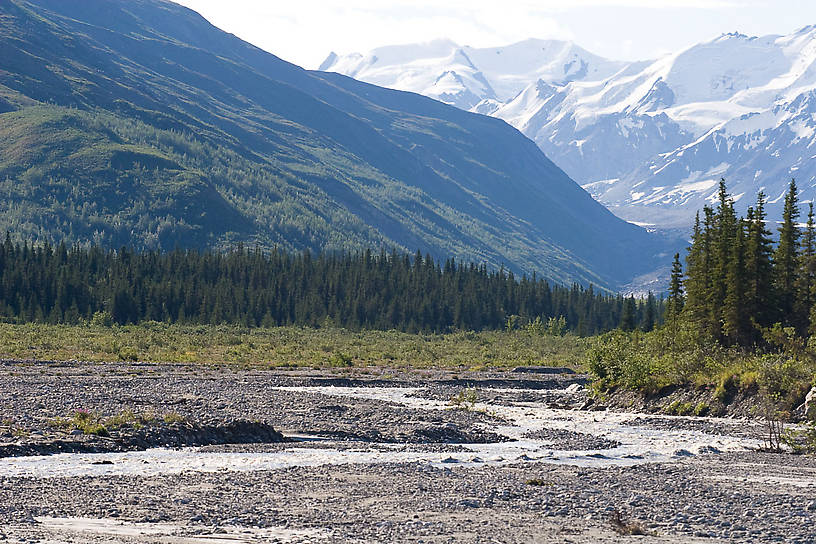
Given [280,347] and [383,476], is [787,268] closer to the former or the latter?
[383,476]

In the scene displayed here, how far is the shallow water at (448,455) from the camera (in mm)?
29562

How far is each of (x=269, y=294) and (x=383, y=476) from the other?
453 feet

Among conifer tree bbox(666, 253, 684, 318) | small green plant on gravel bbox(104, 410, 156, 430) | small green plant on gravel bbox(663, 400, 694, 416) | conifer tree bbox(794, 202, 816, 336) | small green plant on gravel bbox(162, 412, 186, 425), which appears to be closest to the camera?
small green plant on gravel bbox(104, 410, 156, 430)

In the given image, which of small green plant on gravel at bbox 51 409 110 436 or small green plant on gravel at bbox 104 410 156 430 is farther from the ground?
small green plant on gravel at bbox 104 410 156 430

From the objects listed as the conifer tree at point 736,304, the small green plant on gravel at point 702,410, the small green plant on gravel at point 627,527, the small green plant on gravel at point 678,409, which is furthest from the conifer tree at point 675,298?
the small green plant on gravel at point 627,527

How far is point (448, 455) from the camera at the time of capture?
34906mm

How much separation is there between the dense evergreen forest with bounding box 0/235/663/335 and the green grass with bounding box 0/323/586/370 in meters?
11.9

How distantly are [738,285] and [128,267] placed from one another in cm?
11531

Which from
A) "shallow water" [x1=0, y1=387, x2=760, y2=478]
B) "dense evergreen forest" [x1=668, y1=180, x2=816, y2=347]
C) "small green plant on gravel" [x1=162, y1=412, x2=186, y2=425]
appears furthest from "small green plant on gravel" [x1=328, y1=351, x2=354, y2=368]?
"small green plant on gravel" [x1=162, y1=412, x2=186, y2=425]

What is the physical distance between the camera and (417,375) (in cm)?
8025

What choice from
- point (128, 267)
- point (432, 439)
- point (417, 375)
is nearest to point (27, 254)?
point (128, 267)

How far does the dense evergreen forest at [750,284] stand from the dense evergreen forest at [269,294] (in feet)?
185

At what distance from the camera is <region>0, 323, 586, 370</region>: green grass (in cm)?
8831

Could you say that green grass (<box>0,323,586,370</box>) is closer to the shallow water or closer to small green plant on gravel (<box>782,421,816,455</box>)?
the shallow water
